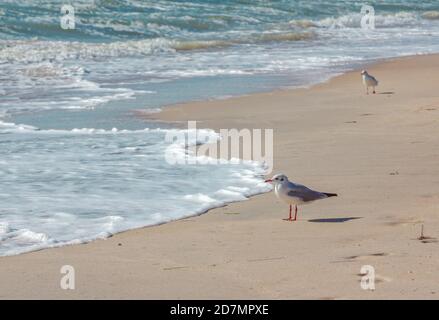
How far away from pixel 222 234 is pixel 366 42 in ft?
59.3

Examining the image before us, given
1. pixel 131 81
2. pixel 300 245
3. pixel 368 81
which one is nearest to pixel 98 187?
pixel 300 245

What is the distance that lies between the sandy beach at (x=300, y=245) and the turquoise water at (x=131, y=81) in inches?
15.5

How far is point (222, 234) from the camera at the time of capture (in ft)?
20.3

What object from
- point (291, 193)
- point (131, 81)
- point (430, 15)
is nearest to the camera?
point (291, 193)

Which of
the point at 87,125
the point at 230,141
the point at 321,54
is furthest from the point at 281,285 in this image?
the point at 321,54

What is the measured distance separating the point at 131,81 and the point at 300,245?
1047 cm

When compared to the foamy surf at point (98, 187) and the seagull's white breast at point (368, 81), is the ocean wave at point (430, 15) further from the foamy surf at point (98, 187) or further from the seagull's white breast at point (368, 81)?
the foamy surf at point (98, 187)

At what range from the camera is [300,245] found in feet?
18.9

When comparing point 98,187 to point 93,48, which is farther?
point 93,48

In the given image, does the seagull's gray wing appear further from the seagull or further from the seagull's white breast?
the seagull's white breast

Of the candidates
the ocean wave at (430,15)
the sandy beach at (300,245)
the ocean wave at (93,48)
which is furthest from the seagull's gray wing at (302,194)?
the ocean wave at (430,15)

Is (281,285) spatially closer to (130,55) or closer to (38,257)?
(38,257)

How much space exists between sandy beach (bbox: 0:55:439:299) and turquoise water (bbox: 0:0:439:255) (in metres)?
0.39

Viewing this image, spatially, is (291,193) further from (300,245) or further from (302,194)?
(300,245)
